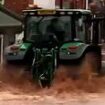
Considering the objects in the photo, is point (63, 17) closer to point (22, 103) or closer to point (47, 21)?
point (47, 21)

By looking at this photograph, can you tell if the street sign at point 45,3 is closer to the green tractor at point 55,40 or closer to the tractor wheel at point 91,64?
the tractor wheel at point 91,64

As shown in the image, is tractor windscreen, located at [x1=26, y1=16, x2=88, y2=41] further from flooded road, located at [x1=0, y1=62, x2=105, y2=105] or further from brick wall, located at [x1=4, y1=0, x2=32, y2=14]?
brick wall, located at [x1=4, y1=0, x2=32, y2=14]

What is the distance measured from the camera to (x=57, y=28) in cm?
1659

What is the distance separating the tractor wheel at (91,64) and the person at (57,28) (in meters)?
0.99

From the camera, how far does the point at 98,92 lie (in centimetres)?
1551

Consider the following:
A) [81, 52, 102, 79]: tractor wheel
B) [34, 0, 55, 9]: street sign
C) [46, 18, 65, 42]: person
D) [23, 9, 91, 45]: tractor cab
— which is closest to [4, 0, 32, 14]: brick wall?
[34, 0, 55, 9]: street sign

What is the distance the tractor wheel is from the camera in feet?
52.9

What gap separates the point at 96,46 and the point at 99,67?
2.37 ft

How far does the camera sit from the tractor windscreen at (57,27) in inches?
645

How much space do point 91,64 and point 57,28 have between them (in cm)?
156

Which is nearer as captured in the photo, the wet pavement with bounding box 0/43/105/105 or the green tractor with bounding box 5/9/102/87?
the wet pavement with bounding box 0/43/105/105

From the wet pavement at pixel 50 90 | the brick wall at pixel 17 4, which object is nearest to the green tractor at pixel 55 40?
the wet pavement at pixel 50 90

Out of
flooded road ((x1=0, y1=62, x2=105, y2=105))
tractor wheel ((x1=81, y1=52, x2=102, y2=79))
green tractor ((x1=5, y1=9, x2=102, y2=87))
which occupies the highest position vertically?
green tractor ((x1=5, y1=9, x2=102, y2=87))

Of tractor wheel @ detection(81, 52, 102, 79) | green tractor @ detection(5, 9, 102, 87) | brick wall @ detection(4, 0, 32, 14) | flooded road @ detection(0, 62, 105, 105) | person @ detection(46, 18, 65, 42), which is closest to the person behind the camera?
flooded road @ detection(0, 62, 105, 105)
